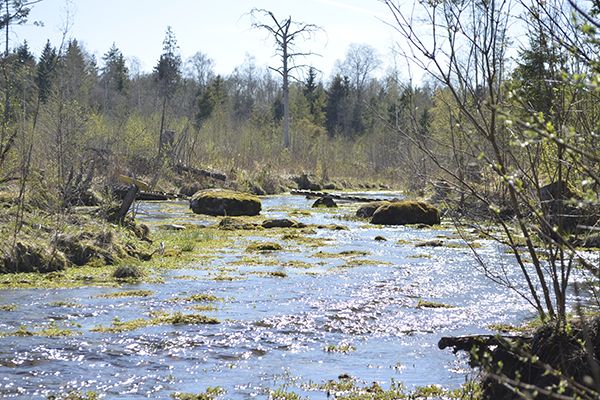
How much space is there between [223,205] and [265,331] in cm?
1834

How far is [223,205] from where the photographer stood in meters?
27.6

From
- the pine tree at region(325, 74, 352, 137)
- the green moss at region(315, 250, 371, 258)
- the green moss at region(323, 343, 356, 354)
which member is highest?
the pine tree at region(325, 74, 352, 137)

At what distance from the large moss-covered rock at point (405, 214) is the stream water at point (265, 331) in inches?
374

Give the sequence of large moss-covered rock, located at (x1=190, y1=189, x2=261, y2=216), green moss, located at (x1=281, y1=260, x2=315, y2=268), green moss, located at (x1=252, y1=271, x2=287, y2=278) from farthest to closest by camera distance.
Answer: large moss-covered rock, located at (x1=190, y1=189, x2=261, y2=216) < green moss, located at (x1=281, y1=260, x2=315, y2=268) < green moss, located at (x1=252, y1=271, x2=287, y2=278)

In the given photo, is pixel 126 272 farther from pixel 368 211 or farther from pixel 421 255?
pixel 368 211

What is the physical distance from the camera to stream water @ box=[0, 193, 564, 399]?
288 inches

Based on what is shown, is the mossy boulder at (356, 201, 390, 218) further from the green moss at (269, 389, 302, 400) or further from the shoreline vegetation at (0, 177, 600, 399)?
the green moss at (269, 389, 302, 400)

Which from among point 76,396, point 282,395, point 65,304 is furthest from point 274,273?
point 76,396

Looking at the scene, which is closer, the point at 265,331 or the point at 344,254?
the point at 265,331

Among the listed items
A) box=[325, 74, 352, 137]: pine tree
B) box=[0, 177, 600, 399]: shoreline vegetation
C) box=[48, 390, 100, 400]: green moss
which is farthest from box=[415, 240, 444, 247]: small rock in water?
box=[325, 74, 352, 137]: pine tree

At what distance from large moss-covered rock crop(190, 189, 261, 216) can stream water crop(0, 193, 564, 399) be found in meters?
11.2

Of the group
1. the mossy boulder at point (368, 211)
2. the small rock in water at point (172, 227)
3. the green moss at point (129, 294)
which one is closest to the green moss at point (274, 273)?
the green moss at point (129, 294)

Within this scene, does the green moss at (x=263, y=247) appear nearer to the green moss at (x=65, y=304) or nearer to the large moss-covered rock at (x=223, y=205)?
the green moss at (x=65, y=304)

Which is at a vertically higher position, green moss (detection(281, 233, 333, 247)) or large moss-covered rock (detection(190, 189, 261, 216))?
large moss-covered rock (detection(190, 189, 261, 216))
